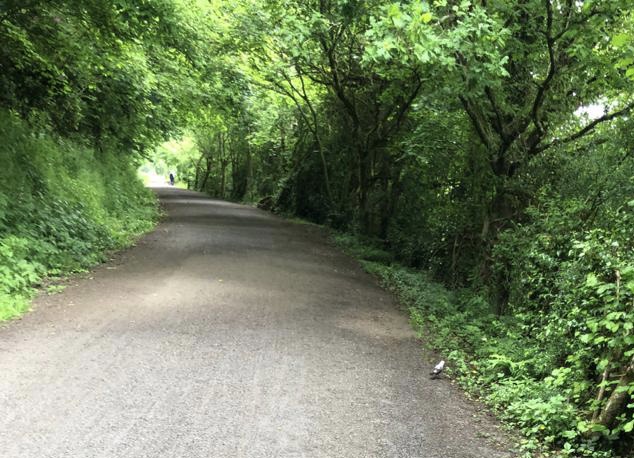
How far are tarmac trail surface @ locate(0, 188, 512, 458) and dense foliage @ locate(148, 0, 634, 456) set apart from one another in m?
0.82

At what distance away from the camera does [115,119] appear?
1677 centimetres

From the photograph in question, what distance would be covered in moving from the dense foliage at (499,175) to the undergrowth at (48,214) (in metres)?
4.69

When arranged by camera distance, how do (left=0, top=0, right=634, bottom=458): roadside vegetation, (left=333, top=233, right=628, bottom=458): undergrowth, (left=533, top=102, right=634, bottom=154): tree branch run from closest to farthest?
(left=333, top=233, right=628, bottom=458): undergrowth, (left=0, top=0, right=634, bottom=458): roadside vegetation, (left=533, top=102, right=634, bottom=154): tree branch

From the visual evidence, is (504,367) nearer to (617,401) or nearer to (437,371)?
(437,371)

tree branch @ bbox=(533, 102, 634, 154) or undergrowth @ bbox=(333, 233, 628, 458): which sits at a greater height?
tree branch @ bbox=(533, 102, 634, 154)

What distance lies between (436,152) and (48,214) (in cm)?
787

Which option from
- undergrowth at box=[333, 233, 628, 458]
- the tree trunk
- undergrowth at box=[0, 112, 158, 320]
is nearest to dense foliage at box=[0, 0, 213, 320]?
undergrowth at box=[0, 112, 158, 320]

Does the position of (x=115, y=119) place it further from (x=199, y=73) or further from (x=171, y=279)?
(x=171, y=279)

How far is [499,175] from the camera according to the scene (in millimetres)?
9352

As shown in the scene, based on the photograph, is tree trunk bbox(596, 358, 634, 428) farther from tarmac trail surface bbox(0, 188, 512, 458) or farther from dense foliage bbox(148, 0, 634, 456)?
tarmac trail surface bbox(0, 188, 512, 458)

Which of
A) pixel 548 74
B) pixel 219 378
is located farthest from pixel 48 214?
pixel 548 74

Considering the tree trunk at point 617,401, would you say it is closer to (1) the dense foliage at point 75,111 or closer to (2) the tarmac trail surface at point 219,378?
(2) the tarmac trail surface at point 219,378

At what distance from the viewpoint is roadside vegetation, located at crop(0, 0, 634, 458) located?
4.79m

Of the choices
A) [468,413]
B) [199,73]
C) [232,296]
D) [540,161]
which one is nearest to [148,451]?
[468,413]
